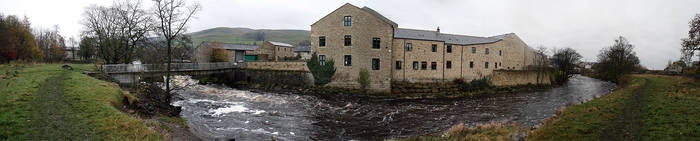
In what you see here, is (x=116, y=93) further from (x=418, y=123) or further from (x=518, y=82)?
(x=518, y=82)

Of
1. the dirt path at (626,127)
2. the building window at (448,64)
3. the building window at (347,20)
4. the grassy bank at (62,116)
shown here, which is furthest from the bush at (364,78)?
the grassy bank at (62,116)

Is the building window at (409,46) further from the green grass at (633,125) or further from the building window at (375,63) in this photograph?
the green grass at (633,125)

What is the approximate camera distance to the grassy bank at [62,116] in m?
7.71

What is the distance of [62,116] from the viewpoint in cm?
918

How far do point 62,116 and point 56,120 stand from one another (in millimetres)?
586

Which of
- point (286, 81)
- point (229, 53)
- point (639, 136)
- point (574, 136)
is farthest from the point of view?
point (229, 53)

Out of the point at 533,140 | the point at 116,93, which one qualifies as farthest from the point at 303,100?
the point at 533,140

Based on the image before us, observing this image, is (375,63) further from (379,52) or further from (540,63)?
(540,63)

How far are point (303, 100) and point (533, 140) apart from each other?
17.0 metres

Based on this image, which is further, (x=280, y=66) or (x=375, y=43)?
(x=280, y=66)

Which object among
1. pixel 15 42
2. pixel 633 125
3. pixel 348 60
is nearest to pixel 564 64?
pixel 348 60

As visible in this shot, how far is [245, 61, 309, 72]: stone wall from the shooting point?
30484 mm

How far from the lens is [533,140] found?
9.91 m

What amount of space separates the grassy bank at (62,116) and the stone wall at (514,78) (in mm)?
35611
